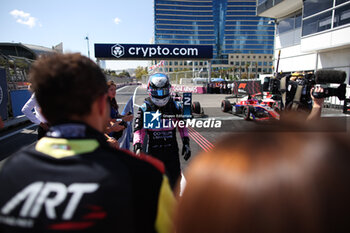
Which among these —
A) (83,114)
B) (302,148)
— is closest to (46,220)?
(83,114)

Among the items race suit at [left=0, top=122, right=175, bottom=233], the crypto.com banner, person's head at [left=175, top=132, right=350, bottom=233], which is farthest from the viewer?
the crypto.com banner

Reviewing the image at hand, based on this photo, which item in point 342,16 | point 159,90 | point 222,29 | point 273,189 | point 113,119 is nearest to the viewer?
point 273,189

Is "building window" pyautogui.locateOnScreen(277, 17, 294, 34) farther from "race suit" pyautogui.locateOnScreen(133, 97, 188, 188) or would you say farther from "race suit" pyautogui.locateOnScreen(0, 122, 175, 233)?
"race suit" pyautogui.locateOnScreen(0, 122, 175, 233)

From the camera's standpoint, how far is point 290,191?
52cm

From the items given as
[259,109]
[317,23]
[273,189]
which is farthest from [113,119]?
[317,23]

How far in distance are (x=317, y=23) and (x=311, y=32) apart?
69cm

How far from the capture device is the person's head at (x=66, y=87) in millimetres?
796

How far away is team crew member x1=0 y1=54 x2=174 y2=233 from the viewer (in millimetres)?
723

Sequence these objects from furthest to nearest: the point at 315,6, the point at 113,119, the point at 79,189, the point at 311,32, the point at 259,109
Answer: the point at 311,32, the point at 315,6, the point at 259,109, the point at 113,119, the point at 79,189

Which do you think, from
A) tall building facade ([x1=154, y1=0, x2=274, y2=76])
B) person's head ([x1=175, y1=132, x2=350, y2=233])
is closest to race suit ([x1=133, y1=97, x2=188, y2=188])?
person's head ([x1=175, y1=132, x2=350, y2=233])

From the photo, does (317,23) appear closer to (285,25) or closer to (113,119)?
(285,25)

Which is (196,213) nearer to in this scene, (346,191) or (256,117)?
(346,191)

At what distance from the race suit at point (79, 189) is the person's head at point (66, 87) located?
0.06 m

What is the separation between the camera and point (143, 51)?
2316cm
